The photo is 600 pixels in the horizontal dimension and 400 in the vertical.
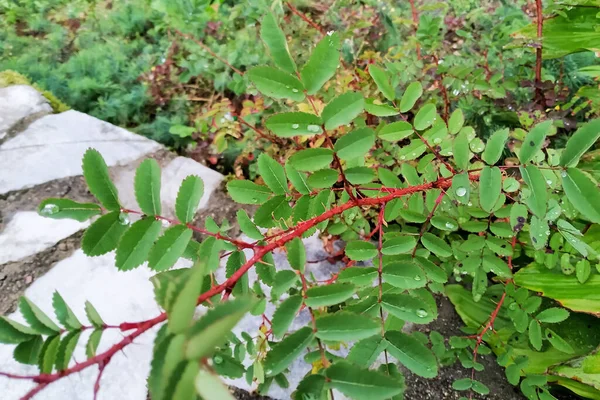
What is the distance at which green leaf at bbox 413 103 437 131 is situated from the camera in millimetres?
957

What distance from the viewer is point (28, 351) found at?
0.52 m

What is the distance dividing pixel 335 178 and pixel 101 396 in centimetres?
101

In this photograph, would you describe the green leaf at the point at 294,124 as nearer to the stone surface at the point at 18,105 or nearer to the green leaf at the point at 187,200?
the green leaf at the point at 187,200

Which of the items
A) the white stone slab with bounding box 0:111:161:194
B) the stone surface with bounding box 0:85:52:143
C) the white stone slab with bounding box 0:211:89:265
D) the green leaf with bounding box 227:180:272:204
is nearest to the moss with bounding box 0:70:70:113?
the stone surface with bounding box 0:85:52:143

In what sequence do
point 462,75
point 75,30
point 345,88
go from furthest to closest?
point 75,30 < point 345,88 < point 462,75

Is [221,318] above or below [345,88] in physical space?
above

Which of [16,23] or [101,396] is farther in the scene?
[16,23]

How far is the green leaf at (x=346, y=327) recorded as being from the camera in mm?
531

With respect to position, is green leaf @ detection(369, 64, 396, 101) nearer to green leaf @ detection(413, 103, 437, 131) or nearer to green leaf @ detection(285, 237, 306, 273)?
green leaf @ detection(413, 103, 437, 131)

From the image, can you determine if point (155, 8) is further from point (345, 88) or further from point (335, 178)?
point (335, 178)

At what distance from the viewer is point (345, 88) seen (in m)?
1.69

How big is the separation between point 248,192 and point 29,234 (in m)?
1.24

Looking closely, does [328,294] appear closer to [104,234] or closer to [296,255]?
[296,255]

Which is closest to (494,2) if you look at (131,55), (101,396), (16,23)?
(131,55)
